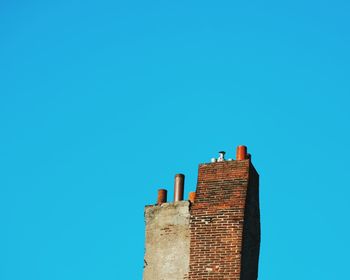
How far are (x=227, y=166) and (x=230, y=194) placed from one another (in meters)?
0.69

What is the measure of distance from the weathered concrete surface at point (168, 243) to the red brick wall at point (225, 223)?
19 cm

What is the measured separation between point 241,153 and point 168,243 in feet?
7.86

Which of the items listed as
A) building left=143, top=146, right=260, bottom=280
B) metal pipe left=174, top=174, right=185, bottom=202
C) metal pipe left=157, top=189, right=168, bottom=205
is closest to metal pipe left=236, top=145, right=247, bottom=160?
building left=143, top=146, right=260, bottom=280

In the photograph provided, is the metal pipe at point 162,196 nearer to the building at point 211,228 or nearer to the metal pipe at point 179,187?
the building at point 211,228

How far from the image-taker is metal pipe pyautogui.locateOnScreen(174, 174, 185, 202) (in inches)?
659

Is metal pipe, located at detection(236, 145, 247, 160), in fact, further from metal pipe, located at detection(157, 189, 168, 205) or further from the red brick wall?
metal pipe, located at detection(157, 189, 168, 205)

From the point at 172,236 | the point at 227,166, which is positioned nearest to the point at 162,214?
the point at 172,236

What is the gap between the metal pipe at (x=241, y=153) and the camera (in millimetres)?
16328

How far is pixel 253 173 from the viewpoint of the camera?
16344mm

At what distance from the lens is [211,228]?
15.7 meters

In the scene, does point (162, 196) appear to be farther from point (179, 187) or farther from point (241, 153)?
point (241, 153)

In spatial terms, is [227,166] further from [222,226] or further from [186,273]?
[186,273]

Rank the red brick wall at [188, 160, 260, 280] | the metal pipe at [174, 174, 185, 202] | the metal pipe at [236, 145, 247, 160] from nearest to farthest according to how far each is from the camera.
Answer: the red brick wall at [188, 160, 260, 280] → the metal pipe at [236, 145, 247, 160] → the metal pipe at [174, 174, 185, 202]

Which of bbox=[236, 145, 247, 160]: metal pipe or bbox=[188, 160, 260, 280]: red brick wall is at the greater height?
bbox=[236, 145, 247, 160]: metal pipe
